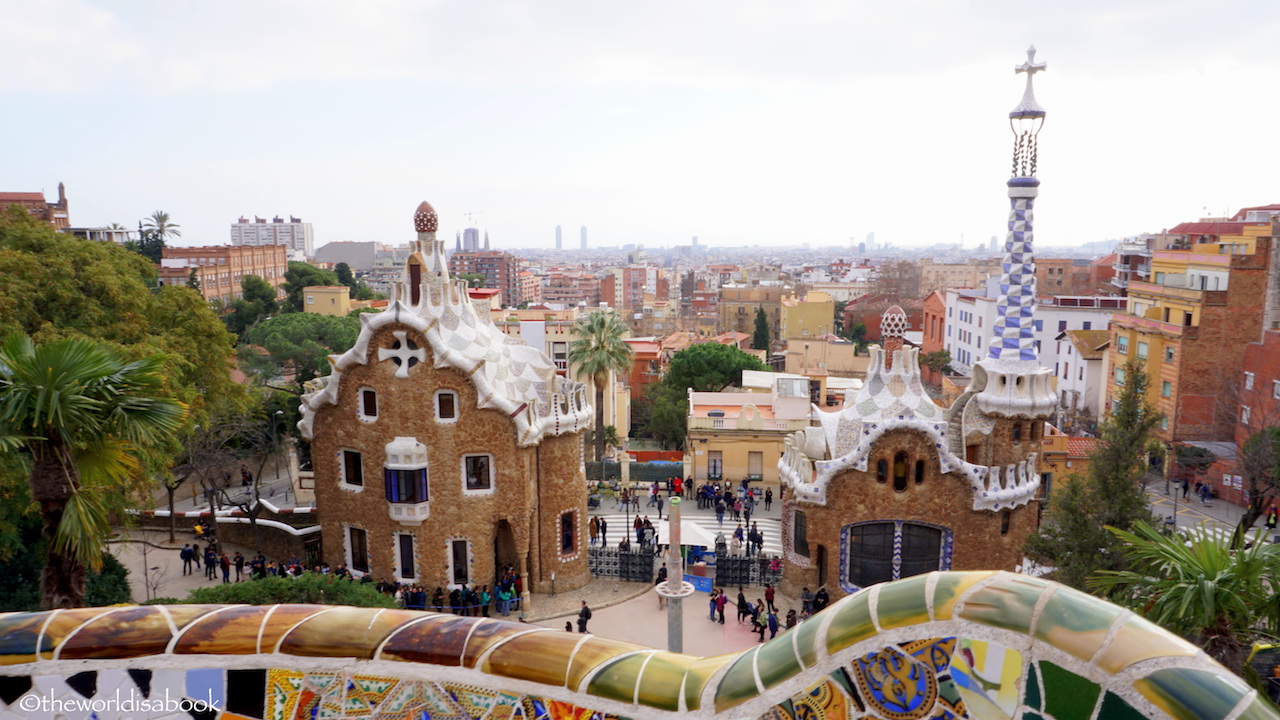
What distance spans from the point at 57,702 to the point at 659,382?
4633 centimetres

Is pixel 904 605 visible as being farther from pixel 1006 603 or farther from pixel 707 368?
pixel 707 368

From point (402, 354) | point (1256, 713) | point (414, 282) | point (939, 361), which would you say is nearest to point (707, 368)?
point (939, 361)

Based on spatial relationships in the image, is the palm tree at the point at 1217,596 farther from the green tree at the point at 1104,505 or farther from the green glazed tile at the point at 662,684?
the green tree at the point at 1104,505

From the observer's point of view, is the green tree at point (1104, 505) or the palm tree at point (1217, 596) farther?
the green tree at point (1104, 505)

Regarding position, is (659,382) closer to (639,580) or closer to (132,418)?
(639,580)

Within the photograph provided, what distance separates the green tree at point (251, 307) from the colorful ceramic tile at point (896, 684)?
6013 cm

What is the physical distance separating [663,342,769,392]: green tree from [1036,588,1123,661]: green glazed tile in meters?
43.3

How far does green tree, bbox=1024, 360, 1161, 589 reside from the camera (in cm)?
1830

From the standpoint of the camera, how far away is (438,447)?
22.2 metres

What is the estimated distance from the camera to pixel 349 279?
303ft

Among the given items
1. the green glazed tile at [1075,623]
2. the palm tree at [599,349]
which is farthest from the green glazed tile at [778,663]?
the palm tree at [599,349]

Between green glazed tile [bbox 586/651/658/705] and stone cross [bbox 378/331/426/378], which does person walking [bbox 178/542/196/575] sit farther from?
green glazed tile [bbox 586/651/658/705]

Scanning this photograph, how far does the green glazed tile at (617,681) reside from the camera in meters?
5.47

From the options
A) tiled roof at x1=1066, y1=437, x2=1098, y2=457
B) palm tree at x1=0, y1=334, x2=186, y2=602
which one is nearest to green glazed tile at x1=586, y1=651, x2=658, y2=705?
palm tree at x1=0, y1=334, x2=186, y2=602
